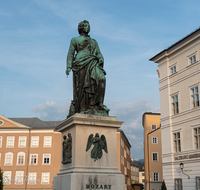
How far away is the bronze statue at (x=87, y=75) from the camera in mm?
8141

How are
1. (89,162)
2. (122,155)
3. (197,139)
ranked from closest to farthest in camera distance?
1. (89,162)
2. (197,139)
3. (122,155)

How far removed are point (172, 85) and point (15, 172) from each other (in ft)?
120

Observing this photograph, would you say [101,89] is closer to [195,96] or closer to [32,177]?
[195,96]

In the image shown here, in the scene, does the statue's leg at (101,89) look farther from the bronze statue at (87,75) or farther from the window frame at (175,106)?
the window frame at (175,106)

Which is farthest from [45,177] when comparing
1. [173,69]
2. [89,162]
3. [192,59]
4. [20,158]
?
[89,162]

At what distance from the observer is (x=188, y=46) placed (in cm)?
2950

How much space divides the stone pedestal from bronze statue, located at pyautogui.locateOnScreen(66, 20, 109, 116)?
0.48 m

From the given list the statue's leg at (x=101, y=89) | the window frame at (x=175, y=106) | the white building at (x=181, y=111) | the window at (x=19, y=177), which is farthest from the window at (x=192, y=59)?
the window at (x=19, y=177)

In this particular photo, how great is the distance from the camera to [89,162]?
285 inches

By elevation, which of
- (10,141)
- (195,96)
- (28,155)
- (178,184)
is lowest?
(178,184)

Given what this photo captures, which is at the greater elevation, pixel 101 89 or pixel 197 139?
pixel 197 139

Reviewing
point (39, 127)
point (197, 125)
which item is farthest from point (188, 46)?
point (39, 127)

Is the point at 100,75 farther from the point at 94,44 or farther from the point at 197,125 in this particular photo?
the point at 197,125

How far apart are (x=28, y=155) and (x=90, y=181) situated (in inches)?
1982
